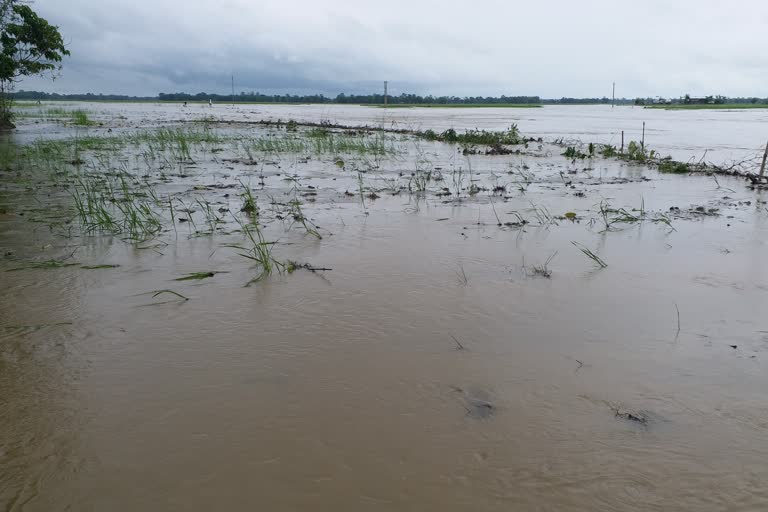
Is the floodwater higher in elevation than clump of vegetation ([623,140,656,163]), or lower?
lower

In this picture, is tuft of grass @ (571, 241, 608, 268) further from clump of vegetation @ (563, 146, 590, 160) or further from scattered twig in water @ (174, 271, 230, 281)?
clump of vegetation @ (563, 146, 590, 160)

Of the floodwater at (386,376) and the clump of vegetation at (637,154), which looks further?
the clump of vegetation at (637,154)

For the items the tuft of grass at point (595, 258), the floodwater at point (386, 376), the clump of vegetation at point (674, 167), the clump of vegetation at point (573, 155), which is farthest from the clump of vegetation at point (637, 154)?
the tuft of grass at point (595, 258)

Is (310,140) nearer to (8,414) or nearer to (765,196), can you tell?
(765,196)

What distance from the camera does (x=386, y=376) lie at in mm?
2602

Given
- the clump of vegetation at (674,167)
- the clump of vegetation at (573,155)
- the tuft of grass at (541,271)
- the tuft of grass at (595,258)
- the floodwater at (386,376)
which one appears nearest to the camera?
the floodwater at (386,376)

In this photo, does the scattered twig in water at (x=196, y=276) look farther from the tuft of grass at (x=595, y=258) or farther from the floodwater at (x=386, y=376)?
the tuft of grass at (x=595, y=258)

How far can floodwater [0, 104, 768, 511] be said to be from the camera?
6.06ft

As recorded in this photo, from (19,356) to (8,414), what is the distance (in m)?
0.65

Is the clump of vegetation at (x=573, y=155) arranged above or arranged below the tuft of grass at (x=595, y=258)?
above

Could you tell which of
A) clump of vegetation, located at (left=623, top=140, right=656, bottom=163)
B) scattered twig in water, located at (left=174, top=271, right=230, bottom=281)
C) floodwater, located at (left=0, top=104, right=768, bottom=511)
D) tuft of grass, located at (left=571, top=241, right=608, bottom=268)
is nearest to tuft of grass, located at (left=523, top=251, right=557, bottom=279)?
floodwater, located at (left=0, top=104, right=768, bottom=511)

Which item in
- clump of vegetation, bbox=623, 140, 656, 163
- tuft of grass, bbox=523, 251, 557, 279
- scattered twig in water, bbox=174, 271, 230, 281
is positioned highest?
clump of vegetation, bbox=623, 140, 656, 163

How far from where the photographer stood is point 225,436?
208 cm

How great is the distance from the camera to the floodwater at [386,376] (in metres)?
1.85
